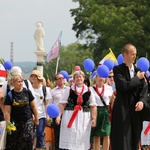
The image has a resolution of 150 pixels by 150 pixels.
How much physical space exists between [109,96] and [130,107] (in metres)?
3.45

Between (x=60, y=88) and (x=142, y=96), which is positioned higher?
(x=60, y=88)

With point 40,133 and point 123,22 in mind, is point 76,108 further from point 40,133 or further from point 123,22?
point 123,22

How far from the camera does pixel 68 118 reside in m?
9.59

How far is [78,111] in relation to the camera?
9555 mm

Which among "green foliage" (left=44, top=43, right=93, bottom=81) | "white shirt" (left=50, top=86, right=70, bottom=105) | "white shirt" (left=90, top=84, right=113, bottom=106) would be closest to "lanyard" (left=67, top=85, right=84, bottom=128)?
"white shirt" (left=90, top=84, right=113, bottom=106)

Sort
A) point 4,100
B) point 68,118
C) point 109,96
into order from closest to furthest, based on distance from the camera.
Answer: point 4,100
point 68,118
point 109,96

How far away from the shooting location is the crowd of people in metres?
7.49

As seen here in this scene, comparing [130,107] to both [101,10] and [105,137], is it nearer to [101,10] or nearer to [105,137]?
[105,137]

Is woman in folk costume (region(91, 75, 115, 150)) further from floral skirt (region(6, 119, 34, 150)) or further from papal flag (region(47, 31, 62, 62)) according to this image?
papal flag (region(47, 31, 62, 62))

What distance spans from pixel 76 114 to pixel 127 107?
7.12 feet

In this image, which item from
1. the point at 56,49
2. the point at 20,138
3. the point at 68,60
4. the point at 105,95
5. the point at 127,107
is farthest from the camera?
the point at 68,60

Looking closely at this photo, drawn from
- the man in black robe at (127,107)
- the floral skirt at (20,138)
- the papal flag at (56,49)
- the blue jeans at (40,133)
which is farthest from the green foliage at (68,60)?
the man in black robe at (127,107)

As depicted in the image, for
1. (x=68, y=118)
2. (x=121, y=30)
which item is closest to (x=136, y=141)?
(x=68, y=118)

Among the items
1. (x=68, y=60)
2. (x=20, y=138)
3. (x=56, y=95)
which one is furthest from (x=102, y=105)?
(x=68, y=60)
